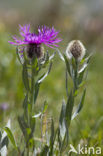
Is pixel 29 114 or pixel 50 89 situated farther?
pixel 50 89

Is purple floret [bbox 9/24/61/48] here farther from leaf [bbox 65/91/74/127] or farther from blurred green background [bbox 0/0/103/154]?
leaf [bbox 65/91/74/127]

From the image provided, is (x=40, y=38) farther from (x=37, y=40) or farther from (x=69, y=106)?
(x=69, y=106)

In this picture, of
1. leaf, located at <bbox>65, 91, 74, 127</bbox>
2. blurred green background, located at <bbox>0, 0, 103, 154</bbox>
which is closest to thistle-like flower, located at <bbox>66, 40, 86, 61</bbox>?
blurred green background, located at <bbox>0, 0, 103, 154</bbox>

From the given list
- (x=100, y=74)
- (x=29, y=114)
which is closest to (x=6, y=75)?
(x=100, y=74)

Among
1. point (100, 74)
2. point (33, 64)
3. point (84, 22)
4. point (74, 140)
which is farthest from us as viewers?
point (84, 22)

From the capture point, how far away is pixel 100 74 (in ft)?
13.8

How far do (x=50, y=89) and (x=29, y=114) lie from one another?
6.60 ft

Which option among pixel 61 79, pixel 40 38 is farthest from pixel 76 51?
pixel 61 79

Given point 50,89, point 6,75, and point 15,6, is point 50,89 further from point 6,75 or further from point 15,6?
point 15,6

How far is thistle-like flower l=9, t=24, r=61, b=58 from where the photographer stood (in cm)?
131

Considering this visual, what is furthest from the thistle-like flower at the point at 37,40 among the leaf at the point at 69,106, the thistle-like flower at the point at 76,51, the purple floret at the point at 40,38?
the leaf at the point at 69,106

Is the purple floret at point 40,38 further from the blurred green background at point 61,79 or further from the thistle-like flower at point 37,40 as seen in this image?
the blurred green background at point 61,79

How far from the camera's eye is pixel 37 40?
1.34m

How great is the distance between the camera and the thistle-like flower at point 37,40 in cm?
131
